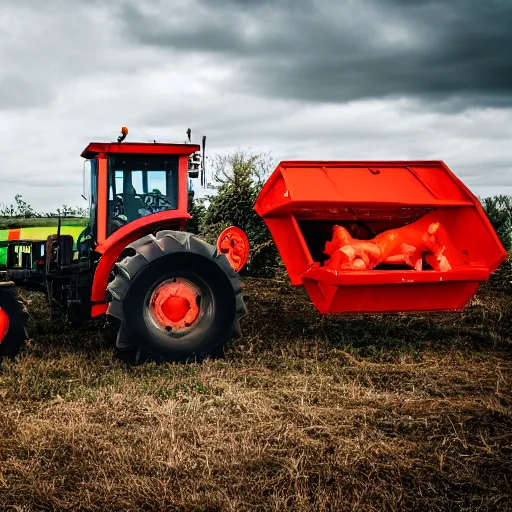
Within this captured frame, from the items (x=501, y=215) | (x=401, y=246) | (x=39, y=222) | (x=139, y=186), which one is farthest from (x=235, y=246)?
(x=501, y=215)

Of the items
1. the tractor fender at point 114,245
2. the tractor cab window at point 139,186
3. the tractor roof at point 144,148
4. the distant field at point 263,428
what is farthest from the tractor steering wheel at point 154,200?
the distant field at point 263,428

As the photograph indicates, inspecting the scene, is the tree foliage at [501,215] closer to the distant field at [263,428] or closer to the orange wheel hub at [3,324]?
the distant field at [263,428]

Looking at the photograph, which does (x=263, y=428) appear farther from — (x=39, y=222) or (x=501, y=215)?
(x=501, y=215)

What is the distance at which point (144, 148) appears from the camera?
5902 mm

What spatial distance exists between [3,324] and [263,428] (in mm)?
2456

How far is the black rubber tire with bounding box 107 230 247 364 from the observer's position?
17.6 ft

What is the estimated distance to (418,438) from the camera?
3.90 metres

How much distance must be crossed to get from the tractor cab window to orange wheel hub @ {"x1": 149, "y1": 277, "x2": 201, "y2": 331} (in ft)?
2.54

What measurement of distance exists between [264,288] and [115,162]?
5.23 meters

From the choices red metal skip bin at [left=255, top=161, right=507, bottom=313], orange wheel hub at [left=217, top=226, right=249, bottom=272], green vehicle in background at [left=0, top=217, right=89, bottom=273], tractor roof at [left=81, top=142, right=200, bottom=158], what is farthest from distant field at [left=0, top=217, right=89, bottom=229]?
red metal skip bin at [left=255, top=161, right=507, bottom=313]

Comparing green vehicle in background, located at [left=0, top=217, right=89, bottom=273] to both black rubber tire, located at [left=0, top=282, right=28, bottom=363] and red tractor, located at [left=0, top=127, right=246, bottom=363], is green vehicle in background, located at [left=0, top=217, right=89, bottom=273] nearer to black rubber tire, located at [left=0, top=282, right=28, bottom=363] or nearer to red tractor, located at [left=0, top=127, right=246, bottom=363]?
red tractor, located at [left=0, top=127, right=246, bottom=363]

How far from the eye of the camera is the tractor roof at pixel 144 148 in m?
5.82

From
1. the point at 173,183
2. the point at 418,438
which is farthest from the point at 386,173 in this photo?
the point at 418,438

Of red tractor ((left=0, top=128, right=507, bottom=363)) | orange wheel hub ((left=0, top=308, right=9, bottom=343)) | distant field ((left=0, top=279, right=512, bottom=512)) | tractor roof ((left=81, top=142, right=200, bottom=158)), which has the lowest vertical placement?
distant field ((left=0, top=279, right=512, bottom=512))
